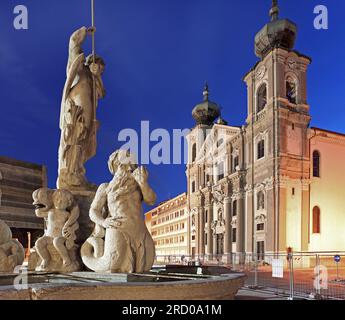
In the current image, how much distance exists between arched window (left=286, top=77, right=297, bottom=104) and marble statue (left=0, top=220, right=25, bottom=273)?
103ft

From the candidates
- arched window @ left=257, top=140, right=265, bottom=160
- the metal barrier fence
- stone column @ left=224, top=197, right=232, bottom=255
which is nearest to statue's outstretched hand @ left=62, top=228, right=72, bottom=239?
the metal barrier fence

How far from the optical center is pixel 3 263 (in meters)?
6.09

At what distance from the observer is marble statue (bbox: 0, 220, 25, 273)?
609 cm

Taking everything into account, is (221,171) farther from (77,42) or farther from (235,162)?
(77,42)

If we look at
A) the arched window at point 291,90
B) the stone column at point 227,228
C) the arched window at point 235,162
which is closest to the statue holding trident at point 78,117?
the arched window at point 291,90

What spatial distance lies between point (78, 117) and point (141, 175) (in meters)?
2.62

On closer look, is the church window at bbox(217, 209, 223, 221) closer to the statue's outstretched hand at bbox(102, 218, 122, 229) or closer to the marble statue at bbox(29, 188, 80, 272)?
the marble statue at bbox(29, 188, 80, 272)

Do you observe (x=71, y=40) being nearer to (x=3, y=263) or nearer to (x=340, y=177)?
(x=3, y=263)

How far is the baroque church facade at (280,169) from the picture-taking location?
31172 mm

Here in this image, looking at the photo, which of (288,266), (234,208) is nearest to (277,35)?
(234,208)

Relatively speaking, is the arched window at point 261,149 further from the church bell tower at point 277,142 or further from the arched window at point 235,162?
the arched window at point 235,162

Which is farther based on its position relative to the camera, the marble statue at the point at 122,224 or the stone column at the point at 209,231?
the stone column at the point at 209,231

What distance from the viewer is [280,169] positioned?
3111cm

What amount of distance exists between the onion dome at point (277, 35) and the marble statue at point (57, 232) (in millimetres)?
31526
